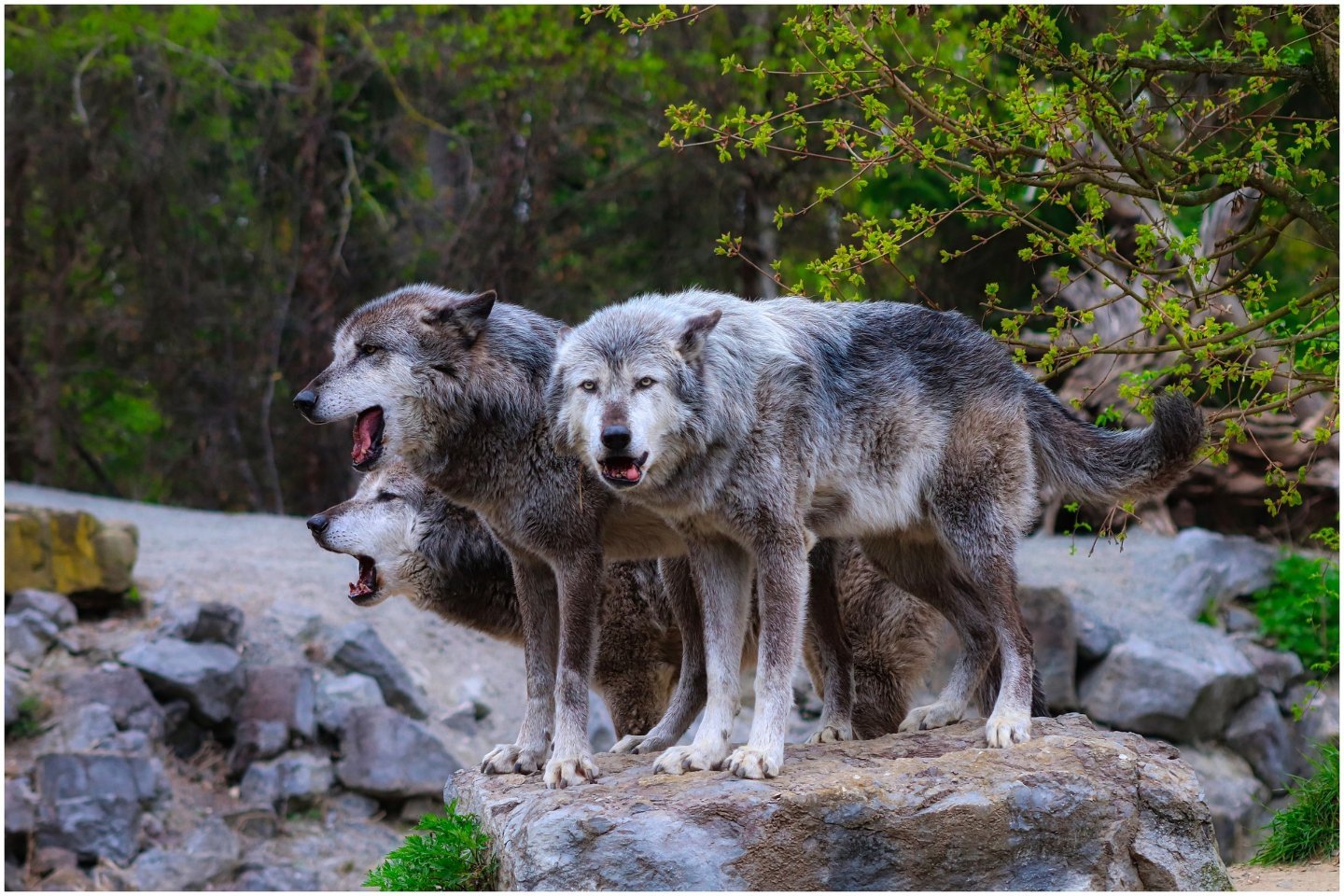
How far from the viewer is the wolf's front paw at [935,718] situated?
5898 millimetres

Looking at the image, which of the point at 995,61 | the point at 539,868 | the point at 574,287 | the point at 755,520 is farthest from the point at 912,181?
the point at 539,868

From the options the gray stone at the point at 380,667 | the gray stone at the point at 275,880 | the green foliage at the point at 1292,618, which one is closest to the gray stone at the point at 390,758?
the gray stone at the point at 380,667

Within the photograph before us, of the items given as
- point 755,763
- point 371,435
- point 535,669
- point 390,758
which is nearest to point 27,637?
point 390,758

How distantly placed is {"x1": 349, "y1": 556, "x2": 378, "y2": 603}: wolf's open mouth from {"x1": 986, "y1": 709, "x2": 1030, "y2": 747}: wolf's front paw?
132 inches

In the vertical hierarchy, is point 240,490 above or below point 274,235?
below

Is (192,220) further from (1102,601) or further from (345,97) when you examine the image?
(1102,601)

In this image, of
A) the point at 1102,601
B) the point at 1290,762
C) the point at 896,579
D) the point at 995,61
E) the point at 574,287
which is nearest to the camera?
the point at 896,579

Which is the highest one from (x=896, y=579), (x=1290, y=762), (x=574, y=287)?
(x=574, y=287)

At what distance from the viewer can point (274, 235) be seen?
21.0 meters

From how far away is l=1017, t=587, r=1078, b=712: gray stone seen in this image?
12.2m

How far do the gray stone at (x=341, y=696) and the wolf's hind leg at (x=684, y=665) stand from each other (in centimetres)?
671

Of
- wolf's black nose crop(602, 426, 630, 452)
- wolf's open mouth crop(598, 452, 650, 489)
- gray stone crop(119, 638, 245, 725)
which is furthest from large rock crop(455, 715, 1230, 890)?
gray stone crop(119, 638, 245, 725)

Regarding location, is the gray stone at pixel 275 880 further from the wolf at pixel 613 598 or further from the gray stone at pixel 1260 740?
the gray stone at pixel 1260 740

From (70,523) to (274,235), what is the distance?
373 inches
